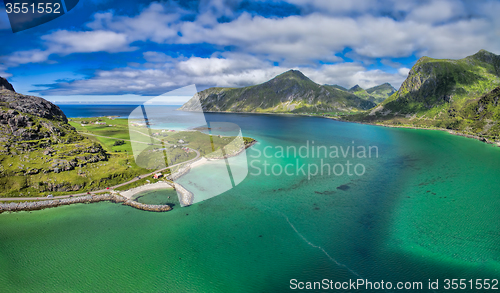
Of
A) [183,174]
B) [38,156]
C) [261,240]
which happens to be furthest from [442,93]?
[38,156]

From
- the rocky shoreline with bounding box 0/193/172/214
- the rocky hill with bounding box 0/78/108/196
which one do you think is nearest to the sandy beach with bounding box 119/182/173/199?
the rocky shoreline with bounding box 0/193/172/214

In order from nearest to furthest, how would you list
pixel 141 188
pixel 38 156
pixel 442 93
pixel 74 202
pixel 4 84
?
pixel 74 202
pixel 141 188
pixel 38 156
pixel 4 84
pixel 442 93

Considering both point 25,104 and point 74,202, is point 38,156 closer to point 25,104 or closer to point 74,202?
point 74,202

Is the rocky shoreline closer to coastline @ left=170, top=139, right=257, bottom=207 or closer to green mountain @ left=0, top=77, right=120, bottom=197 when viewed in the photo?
coastline @ left=170, top=139, right=257, bottom=207

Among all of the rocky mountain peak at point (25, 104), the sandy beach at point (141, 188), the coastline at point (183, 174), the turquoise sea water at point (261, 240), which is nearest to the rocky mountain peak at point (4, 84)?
the rocky mountain peak at point (25, 104)

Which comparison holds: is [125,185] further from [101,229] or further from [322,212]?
[322,212]
